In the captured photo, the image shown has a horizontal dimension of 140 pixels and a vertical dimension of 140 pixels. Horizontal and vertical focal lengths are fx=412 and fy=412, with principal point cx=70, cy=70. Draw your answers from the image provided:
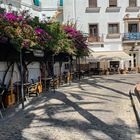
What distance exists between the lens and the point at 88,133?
10281mm

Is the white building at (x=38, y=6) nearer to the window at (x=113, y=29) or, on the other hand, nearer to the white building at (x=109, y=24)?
the white building at (x=109, y=24)

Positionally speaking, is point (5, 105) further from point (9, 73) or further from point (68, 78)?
point (68, 78)

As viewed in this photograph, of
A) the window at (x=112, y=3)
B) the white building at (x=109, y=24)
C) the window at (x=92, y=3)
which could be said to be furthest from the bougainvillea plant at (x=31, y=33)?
the window at (x=112, y=3)

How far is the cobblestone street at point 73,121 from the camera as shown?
10078 mm

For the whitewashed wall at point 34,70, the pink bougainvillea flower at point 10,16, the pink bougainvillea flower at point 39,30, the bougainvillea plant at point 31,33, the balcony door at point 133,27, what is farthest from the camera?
the balcony door at point 133,27

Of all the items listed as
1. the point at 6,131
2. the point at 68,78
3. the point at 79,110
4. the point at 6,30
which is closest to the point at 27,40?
the point at 6,30

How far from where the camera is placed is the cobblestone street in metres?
10.1

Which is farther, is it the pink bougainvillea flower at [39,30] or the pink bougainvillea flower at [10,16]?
the pink bougainvillea flower at [39,30]

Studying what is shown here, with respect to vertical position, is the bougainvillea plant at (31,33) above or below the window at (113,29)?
below

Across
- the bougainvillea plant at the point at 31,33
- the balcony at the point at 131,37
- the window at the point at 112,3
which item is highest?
the window at the point at 112,3

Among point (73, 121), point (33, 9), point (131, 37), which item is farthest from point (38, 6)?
point (73, 121)

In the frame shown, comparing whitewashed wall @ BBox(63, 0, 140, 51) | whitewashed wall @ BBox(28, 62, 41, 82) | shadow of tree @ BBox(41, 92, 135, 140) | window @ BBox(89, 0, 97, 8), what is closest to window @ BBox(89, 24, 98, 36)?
whitewashed wall @ BBox(63, 0, 140, 51)

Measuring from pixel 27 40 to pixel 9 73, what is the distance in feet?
9.33

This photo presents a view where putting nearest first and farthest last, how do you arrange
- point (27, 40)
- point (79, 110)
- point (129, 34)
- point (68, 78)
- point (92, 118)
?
point (92, 118), point (79, 110), point (27, 40), point (68, 78), point (129, 34)
